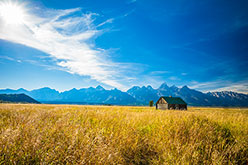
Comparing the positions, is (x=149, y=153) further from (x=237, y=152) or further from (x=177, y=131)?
(x=237, y=152)

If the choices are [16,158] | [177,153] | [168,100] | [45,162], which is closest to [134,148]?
[177,153]

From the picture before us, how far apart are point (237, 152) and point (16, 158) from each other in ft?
18.2

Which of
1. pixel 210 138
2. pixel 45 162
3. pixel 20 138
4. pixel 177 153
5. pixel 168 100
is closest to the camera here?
pixel 45 162

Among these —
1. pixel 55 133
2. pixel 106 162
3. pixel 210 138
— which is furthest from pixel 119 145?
pixel 210 138

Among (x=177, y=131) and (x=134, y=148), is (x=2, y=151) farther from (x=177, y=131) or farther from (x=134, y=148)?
(x=177, y=131)

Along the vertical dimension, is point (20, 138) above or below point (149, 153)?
above

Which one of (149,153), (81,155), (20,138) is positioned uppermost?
(20,138)

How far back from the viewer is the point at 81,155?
2666 mm

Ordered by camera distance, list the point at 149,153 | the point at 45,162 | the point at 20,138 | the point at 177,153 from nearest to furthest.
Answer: the point at 45,162 < the point at 20,138 < the point at 177,153 < the point at 149,153

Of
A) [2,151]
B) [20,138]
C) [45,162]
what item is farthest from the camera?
[20,138]

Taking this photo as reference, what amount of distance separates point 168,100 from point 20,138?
6049cm

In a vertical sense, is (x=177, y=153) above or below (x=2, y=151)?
below

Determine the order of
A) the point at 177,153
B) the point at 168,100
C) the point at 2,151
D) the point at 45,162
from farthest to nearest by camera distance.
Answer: the point at 168,100 → the point at 177,153 → the point at 2,151 → the point at 45,162

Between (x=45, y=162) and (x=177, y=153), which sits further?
(x=177, y=153)
